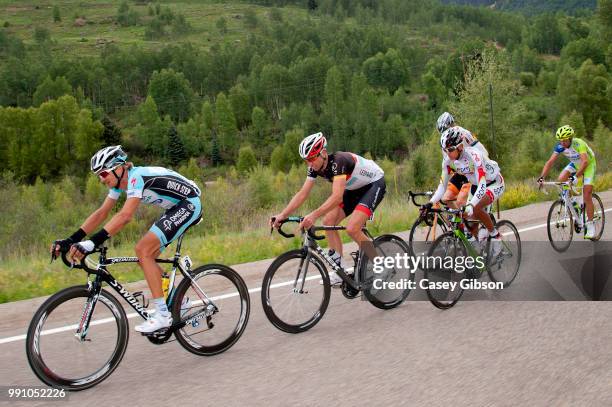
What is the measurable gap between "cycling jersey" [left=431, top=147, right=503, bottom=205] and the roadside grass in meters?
3.40

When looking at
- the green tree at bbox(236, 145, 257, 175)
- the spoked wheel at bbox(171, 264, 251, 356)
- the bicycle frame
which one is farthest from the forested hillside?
the bicycle frame

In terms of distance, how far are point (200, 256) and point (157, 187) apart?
4859 mm

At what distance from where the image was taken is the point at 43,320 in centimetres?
490

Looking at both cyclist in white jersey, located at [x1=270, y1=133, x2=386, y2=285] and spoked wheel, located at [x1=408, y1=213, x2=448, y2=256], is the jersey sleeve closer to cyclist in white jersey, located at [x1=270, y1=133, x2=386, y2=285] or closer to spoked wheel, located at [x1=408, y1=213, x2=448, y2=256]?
cyclist in white jersey, located at [x1=270, y1=133, x2=386, y2=285]

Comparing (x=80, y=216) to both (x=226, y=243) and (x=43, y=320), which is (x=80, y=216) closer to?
(x=226, y=243)

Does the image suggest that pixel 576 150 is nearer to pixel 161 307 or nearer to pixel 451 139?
pixel 451 139

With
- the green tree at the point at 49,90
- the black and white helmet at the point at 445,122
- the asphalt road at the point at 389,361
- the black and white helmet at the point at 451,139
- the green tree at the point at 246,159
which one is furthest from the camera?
the green tree at the point at 49,90

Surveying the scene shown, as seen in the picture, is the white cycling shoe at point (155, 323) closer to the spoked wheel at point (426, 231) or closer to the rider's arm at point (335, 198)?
the rider's arm at point (335, 198)

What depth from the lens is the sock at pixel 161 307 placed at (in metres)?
5.55

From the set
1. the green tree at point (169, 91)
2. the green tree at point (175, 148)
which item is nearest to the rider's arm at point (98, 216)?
the green tree at point (175, 148)

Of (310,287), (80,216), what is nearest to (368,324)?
(310,287)

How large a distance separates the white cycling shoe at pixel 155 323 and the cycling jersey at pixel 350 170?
85.4 inches

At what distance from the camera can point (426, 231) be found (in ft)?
30.6

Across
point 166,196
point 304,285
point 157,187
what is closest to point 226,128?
point 304,285
